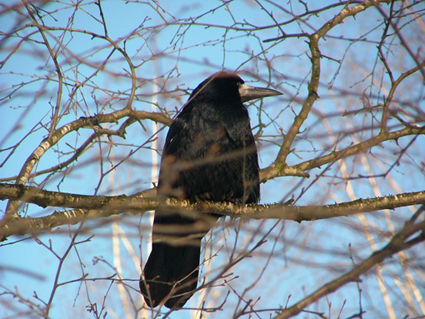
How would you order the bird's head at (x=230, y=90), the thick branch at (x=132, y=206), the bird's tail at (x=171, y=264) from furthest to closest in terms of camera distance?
the bird's head at (x=230, y=90) → the bird's tail at (x=171, y=264) → the thick branch at (x=132, y=206)

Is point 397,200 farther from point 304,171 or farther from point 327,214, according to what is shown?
point 304,171

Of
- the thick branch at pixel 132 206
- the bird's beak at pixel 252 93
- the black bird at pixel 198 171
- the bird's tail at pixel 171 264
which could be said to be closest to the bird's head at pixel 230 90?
the bird's beak at pixel 252 93

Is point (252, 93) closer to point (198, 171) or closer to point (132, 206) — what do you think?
point (198, 171)

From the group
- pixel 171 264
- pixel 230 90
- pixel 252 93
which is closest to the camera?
pixel 171 264

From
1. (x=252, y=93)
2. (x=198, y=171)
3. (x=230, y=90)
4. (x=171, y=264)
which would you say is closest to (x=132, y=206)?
(x=198, y=171)

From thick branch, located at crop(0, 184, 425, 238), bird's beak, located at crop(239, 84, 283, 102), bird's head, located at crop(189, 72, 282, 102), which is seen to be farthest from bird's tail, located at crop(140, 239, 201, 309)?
bird's beak, located at crop(239, 84, 283, 102)

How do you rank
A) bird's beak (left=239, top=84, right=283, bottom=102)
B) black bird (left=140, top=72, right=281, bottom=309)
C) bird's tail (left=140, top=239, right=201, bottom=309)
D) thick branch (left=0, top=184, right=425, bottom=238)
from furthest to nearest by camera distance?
bird's beak (left=239, top=84, right=283, bottom=102), bird's tail (left=140, top=239, right=201, bottom=309), black bird (left=140, top=72, right=281, bottom=309), thick branch (left=0, top=184, right=425, bottom=238)

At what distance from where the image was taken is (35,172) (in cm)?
406

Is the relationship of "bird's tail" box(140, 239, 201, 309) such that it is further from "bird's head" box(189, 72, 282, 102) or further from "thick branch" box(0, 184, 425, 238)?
"bird's head" box(189, 72, 282, 102)

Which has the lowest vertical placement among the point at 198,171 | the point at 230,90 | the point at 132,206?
the point at 132,206

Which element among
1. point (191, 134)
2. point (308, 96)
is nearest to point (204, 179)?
point (191, 134)

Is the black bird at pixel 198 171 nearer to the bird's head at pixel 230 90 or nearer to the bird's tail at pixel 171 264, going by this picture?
the bird's tail at pixel 171 264

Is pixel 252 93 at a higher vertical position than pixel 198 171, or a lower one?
higher

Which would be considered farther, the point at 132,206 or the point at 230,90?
the point at 230,90
